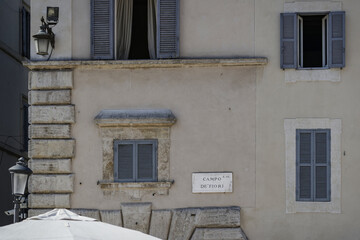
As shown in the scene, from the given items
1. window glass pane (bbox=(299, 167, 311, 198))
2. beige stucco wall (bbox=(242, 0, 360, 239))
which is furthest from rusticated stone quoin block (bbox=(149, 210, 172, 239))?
window glass pane (bbox=(299, 167, 311, 198))

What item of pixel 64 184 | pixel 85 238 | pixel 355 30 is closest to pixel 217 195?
pixel 64 184

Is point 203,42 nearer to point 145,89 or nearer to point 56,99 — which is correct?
point 145,89

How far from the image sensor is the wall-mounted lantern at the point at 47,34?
681 inches

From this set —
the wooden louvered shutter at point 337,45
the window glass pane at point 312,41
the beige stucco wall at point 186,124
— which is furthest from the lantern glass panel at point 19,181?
the wooden louvered shutter at point 337,45

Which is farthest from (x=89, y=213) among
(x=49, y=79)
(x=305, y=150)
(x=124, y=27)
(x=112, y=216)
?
(x=305, y=150)

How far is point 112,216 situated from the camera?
17.2 metres

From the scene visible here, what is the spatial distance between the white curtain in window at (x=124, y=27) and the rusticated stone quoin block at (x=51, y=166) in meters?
2.31

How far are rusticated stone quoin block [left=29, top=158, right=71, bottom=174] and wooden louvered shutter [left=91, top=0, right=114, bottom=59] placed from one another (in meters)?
2.10

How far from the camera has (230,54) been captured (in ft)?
57.4

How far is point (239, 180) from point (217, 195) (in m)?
0.50

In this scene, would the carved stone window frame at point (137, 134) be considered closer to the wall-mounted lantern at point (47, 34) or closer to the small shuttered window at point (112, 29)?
the small shuttered window at point (112, 29)

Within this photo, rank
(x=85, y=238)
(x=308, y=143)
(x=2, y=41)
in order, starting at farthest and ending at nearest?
1. (x=2, y=41)
2. (x=308, y=143)
3. (x=85, y=238)

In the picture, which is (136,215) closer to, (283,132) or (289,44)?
(283,132)

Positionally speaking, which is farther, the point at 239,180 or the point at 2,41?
the point at 2,41
